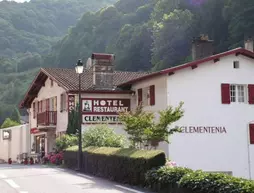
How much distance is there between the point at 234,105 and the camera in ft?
90.2

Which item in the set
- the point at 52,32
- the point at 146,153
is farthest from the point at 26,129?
the point at 52,32

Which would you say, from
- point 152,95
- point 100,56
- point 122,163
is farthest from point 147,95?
point 122,163

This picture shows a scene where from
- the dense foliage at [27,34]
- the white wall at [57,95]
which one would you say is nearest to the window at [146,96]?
the white wall at [57,95]

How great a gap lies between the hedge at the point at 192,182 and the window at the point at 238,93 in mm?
15912

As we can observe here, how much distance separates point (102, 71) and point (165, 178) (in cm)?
2040

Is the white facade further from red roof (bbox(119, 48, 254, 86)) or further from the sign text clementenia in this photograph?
red roof (bbox(119, 48, 254, 86))

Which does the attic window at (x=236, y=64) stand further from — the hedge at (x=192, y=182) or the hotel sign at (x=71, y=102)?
the hedge at (x=192, y=182)

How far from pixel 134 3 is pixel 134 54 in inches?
956

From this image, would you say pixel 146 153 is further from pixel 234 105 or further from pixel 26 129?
pixel 26 129

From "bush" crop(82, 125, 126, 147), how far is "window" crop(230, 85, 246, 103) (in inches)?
348

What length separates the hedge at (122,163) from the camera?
1345 centimetres

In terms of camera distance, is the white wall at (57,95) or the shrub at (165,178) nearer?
the shrub at (165,178)

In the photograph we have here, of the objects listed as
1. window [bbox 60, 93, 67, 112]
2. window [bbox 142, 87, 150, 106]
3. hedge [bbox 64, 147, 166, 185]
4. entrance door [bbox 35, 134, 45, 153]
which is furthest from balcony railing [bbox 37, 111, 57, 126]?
hedge [bbox 64, 147, 166, 185]

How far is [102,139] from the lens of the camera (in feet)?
71.2
